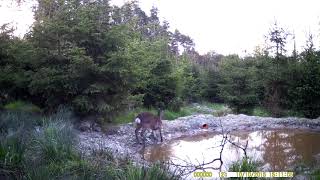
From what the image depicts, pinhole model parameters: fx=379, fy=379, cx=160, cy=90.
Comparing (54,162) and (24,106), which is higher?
(24,106)

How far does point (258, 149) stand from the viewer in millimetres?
12352

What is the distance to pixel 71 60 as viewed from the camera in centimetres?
1223

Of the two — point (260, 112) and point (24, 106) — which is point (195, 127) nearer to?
point (24, 106)

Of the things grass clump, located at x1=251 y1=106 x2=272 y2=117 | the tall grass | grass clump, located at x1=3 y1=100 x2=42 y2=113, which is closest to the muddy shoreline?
grass clump, located at x1=3 y1=100 x2=42 y2=113

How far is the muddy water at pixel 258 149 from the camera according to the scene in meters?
Answer: 10.1

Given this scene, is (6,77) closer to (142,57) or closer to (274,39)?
(142,57)

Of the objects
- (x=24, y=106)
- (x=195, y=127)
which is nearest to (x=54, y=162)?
(x=24, y=106)

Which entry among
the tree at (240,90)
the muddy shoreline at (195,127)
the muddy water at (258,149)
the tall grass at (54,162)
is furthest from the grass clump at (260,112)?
the tall grass at (54,162)

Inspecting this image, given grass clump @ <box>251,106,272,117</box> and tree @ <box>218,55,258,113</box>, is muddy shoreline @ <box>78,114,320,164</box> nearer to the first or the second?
grass clump @ <box>251,106,272,117</box>

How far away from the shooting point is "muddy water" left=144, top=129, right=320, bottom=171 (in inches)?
397

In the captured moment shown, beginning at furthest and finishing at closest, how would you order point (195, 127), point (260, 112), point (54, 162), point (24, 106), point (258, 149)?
point (260, 112) < point (195, 127) < point (24, 106) < point (258, 149) < point (54, 162)

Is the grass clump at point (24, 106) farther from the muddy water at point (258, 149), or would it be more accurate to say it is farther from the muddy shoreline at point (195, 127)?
the muddy water at point (258, 149)

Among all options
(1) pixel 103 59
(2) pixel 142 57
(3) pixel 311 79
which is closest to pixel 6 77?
(1) pixel 103 59

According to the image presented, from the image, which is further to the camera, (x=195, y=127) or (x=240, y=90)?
(x=240, y=90)
